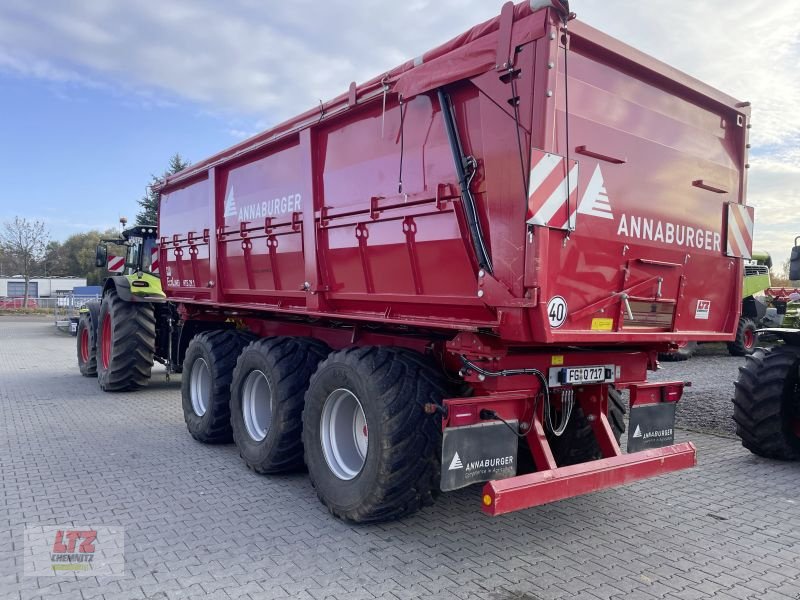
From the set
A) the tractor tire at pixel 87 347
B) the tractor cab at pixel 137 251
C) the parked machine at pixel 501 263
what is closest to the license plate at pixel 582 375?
the parked machine at pixel 501 263

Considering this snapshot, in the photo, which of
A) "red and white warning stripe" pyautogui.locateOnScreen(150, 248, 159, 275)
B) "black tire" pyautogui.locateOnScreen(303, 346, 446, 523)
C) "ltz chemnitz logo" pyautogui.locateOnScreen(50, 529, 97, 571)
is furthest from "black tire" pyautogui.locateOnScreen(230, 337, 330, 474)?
"red and white warning stripe" pyautogui.locateOnScreen(150, 248, 159, 275)

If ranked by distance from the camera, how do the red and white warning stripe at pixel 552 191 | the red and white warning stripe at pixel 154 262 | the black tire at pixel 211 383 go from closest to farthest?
the red and white warning stripe at pixel 552 191 → the black tire at pixel 211 383 → the red and white warning stripe at pixel 154 262

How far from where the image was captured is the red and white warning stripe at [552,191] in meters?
3.22

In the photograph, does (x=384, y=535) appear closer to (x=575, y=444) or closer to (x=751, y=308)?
(x=575, y=444)

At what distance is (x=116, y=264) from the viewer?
37.2ft

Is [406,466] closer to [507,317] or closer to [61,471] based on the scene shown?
[507,317]

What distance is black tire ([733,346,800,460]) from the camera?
5.80 meters

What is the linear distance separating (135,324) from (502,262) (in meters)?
7.69

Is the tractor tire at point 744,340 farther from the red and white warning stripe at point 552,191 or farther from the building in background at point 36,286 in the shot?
the building in background at point 36,286

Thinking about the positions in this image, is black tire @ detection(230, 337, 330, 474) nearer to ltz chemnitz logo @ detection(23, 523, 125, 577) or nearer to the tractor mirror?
ltz chemnitz logo @ detection(23, 523, 125, 577)

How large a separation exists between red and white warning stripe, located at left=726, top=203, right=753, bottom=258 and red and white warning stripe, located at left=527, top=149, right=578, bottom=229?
72.1 inches

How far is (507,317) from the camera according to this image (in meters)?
3.32

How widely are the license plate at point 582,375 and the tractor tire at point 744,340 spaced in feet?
42.0

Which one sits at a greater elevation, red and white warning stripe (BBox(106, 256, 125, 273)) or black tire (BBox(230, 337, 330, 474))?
red and white warning stripe (BBox(106, 256, 125, 273))
